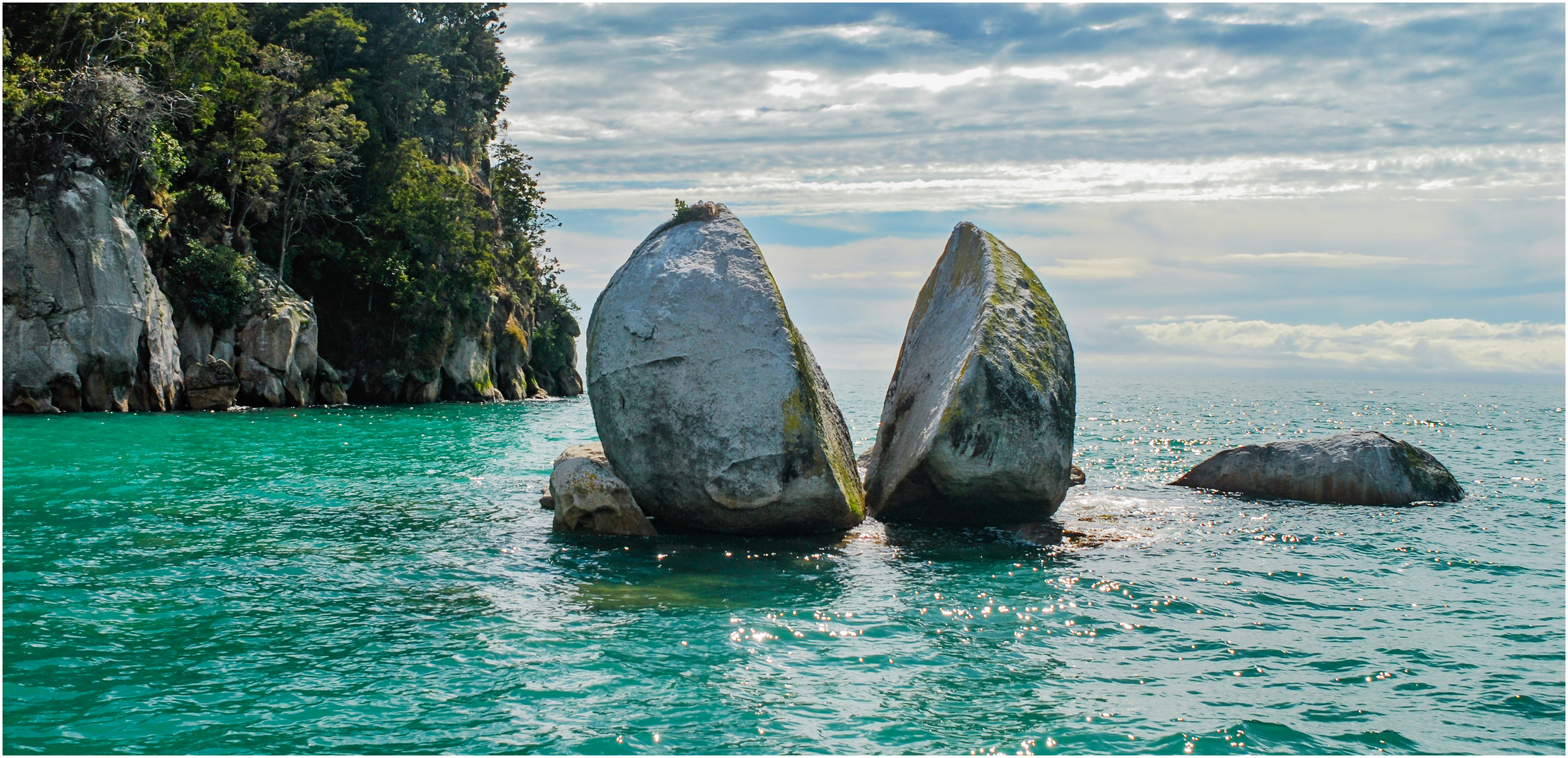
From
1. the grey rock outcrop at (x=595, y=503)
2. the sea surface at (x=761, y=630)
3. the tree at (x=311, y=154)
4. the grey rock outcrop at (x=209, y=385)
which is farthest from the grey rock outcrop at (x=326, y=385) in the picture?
the grey rock outcrop at (x=595, y=503)

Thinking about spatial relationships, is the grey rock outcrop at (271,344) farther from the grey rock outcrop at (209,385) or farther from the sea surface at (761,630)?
the sea surface at (761,630)

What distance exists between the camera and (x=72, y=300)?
29.2m

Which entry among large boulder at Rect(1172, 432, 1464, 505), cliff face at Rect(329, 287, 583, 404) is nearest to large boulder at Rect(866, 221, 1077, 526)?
large boulder at Rect(1172, 432, 1464, 505)

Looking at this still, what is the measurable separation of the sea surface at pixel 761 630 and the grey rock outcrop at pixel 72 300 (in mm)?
15781

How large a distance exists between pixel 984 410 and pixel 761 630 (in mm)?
5017

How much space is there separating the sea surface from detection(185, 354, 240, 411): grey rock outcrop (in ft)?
63.7

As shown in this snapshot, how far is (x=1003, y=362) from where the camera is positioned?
12.5 meters

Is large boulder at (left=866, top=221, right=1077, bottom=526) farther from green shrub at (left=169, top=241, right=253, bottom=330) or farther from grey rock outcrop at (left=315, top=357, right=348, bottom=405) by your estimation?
grey rock outcrop at (left=315, top=357, right=348, bottom=405)

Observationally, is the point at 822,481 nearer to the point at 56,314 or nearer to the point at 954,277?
the point at 954,277

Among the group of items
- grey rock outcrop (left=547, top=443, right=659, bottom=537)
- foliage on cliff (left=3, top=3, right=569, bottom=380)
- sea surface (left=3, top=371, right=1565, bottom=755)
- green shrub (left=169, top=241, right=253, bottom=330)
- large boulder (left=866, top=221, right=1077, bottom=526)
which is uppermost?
foliage on cliff (left=3, top=3, right=569, bottom=380)

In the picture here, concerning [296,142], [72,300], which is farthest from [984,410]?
[296,142]

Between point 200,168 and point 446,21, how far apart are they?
1058 inches

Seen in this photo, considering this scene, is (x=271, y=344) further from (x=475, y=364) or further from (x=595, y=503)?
(x=595, y=503)

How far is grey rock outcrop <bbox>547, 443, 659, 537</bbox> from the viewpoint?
12.7 m
